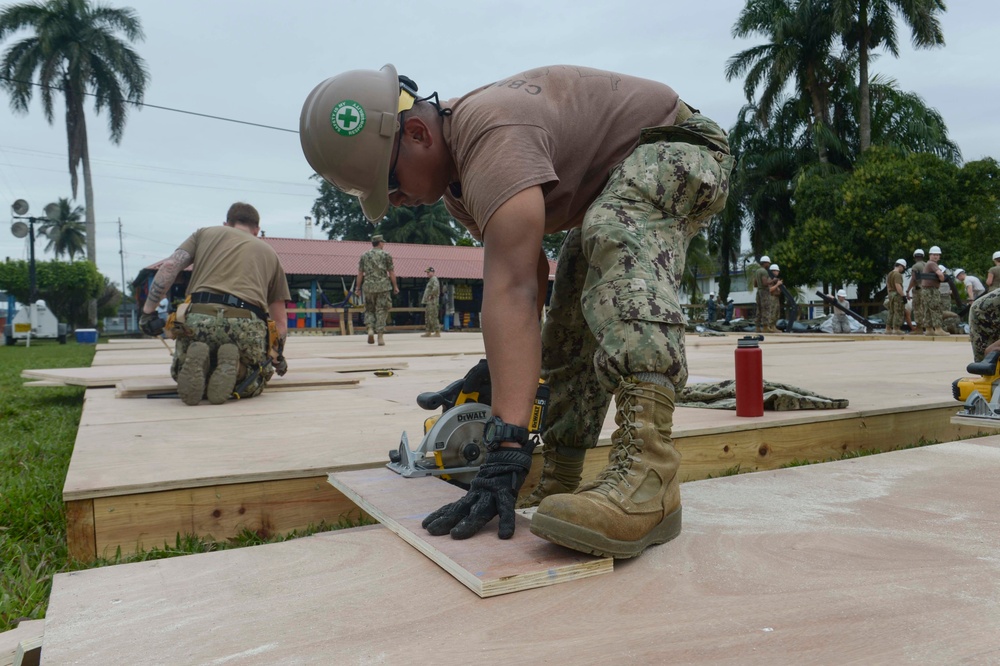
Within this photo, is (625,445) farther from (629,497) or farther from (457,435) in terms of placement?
(457,435)

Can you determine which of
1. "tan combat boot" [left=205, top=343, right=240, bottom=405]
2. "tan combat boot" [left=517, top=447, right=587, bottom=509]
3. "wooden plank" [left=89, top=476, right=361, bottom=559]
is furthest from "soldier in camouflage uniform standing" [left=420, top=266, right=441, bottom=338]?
"tan combat boot" [left=517, top=447, right=587, bottom=509]

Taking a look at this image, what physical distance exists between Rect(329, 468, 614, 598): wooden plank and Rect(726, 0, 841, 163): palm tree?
28.9 metres

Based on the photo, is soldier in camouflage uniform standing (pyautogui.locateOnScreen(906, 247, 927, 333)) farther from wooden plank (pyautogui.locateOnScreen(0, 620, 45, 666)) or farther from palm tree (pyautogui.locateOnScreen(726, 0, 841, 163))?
wooden plank (pyautogui.locateOnScreen(0, 620, 45, 666))

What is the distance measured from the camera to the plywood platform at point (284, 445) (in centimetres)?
200

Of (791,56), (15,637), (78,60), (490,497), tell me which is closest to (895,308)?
(791,56)

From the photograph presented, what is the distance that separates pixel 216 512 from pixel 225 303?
256cm

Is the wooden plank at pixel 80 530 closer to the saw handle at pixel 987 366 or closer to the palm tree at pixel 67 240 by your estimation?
the saw handle at pixel 987 366

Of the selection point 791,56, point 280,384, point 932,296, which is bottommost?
point 280,384

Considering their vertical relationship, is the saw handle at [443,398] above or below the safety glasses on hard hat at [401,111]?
below

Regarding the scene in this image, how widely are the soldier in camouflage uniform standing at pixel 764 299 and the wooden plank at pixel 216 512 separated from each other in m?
17.1

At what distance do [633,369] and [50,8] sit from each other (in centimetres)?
4103

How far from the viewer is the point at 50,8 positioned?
1319 inches

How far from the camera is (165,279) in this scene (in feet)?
14.4

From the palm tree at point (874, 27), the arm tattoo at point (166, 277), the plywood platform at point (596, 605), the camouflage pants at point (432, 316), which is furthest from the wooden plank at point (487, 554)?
the palm tree at point (874, 27)
